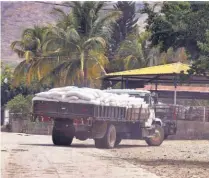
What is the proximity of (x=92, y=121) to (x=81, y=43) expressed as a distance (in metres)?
24.4

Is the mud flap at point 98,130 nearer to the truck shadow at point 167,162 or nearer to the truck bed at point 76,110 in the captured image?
the truck bed at point 76,110

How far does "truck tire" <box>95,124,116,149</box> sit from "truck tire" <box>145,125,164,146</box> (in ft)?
10.7

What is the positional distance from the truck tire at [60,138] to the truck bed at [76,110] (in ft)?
2.64

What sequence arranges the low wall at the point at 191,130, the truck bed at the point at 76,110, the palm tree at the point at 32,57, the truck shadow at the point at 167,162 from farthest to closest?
A: the palm tree at the point at 32,57 < the low wall at the point at 191,130 < the truck bed at the point at 76,110 < the truck shadow at the point at 167,162

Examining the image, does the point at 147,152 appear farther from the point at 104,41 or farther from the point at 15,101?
the point at 15,101

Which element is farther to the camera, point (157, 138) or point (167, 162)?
point (157, 138)

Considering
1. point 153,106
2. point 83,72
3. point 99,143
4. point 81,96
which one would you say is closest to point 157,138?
point 153,106

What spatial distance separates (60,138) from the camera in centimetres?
2781

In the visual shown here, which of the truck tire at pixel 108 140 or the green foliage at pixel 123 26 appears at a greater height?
the green foliage at pixel 123 26

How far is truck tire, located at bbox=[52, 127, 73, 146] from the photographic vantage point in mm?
27656

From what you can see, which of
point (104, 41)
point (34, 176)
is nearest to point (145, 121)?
point (34, 176)

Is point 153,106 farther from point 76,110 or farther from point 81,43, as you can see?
point 81,43

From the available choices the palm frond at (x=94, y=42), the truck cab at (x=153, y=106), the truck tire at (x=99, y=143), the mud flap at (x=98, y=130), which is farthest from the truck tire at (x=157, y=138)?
the palm frond at (x=94, y=42)

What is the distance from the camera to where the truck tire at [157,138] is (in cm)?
3144
